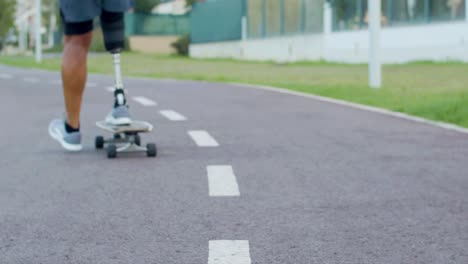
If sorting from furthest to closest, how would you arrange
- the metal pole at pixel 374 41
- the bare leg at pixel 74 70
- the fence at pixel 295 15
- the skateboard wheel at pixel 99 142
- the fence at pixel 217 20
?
the fence at pixel 217 20 → the fence at pixel 295 15 → the metal pole at pixel 374 41 → the skateboard wheel at pixel 99 142 → the bare leg at pixel 74 70

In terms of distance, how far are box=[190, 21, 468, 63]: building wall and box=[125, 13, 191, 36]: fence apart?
2050 cm

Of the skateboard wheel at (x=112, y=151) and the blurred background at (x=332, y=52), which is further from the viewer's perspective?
the blurred background at (x=332, y=52)

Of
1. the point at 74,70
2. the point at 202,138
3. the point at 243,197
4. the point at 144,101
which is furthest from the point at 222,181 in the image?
the point at 144,101

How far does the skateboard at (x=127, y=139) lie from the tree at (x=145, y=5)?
62.0 meters

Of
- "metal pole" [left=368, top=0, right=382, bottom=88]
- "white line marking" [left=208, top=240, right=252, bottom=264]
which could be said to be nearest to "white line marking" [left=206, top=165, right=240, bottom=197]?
"white line marking" [left=208, top=240, right=252, bottom=264]

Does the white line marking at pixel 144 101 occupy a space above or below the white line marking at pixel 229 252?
below

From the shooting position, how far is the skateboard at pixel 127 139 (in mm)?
7309

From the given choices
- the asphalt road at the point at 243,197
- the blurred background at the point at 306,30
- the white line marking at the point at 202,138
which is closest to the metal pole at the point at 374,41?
the asphalt road at the point at 243,197

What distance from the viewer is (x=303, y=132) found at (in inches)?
368

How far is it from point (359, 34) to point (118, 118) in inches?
1207

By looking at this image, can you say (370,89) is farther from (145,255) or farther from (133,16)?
(133,16)

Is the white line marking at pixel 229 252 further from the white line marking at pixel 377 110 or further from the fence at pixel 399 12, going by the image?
the fence at pixel 399 12

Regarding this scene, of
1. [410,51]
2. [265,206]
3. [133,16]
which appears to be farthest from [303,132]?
[133,16]

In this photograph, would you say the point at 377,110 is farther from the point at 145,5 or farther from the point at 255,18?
the point at 145,5
